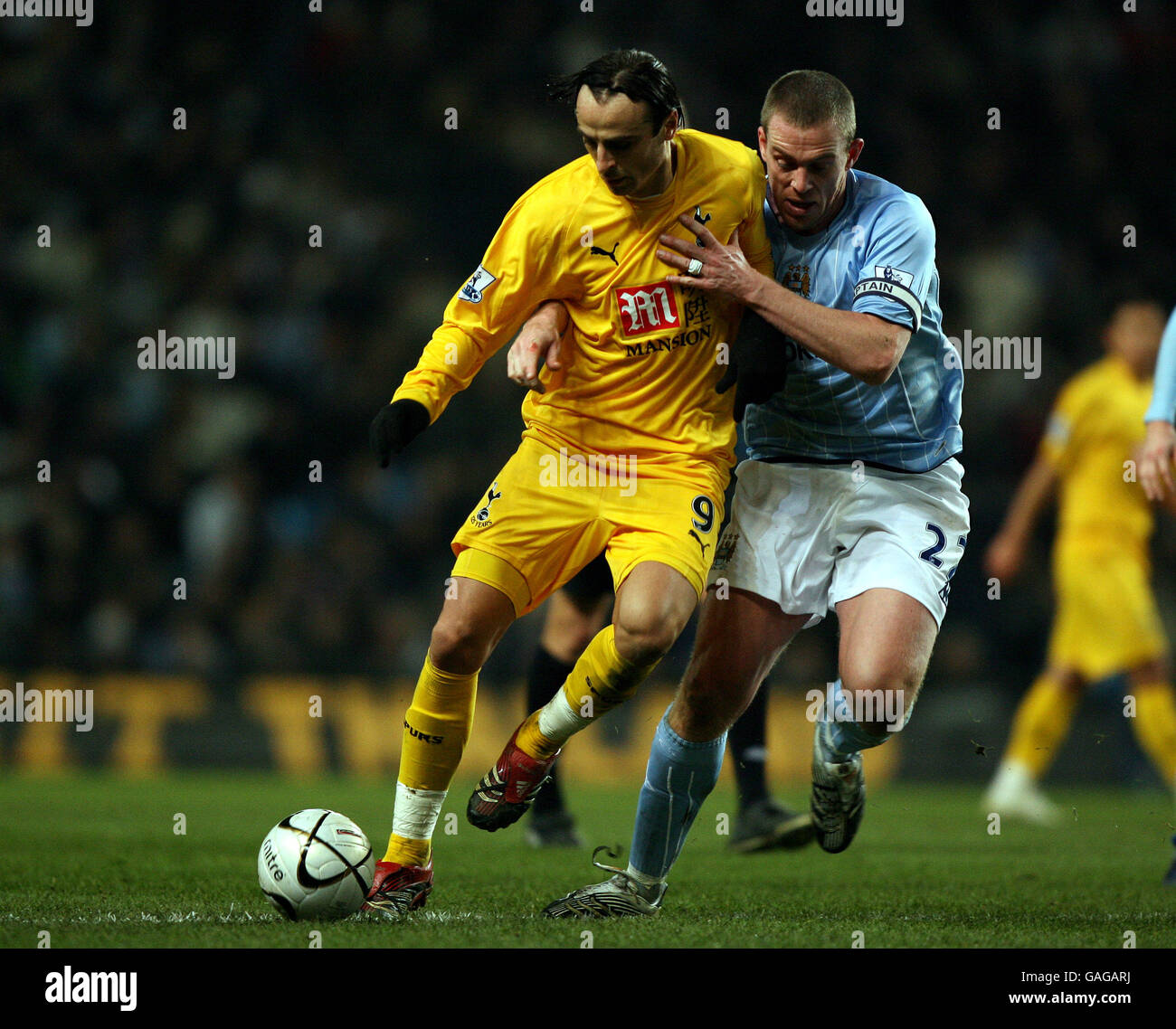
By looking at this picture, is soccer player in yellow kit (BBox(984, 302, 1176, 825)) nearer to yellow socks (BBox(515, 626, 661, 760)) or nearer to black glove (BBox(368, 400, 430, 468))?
yellow socks (BBox(515, 626, 661, 760))

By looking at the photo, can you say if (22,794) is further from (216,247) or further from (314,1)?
(314,1)

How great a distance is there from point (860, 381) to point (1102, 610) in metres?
4.32

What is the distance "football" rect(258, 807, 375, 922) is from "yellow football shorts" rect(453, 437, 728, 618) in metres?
0.77

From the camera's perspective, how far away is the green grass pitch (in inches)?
142

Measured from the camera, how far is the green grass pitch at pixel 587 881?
3.61m

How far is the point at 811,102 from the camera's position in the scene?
392cm

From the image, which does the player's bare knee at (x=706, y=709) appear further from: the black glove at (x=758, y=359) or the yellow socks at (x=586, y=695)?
the black glove at (x=758, y=359)

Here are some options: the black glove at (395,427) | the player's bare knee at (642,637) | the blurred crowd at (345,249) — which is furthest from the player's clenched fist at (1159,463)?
the blurred crowd at (345,249)

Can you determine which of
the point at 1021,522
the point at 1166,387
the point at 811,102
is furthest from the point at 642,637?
the point at 1021,522

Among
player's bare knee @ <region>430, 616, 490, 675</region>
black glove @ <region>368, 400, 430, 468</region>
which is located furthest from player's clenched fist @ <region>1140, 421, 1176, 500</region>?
black glove @ <region>368, 400, 430, 468</region>

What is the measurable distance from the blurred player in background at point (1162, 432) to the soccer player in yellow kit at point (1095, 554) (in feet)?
10.3

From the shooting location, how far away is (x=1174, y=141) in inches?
455

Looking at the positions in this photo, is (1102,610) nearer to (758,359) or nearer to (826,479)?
(826,479)

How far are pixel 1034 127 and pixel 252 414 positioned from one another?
627cm
